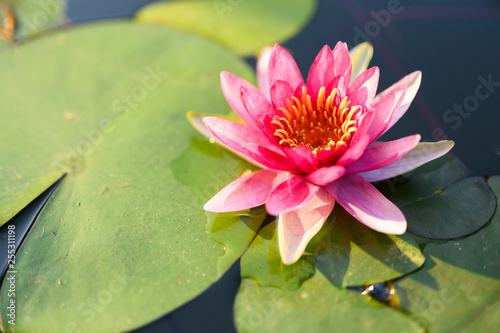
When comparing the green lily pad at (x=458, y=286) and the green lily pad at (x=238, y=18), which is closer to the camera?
the green lily pad at (x=458, y=286)

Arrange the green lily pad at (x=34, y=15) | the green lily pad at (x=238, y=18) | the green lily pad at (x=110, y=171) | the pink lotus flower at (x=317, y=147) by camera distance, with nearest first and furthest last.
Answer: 1. the pink lotus flower at (x=317, y=147)
2. the green lily pad at (x=110, y=171)
3. the green lily pad at (x=238, y=18)
4. the green lily pad at (x=34, y=15)

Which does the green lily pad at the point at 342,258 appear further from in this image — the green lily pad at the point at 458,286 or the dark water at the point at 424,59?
the dark water at the point at 424,59

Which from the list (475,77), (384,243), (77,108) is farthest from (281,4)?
(384,243)

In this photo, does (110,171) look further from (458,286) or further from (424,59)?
(424,59)

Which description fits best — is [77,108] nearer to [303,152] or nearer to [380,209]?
[303,152]

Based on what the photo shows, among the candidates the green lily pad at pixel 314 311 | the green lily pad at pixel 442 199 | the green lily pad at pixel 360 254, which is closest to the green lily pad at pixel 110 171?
the green lily pad at pixel 314 311

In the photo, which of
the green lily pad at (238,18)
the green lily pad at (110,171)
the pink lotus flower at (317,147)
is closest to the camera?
the pink lotus flower at (317,147)

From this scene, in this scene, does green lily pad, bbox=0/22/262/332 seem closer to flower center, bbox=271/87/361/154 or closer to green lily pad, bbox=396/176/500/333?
flower center, bbox=271/87/361/154
